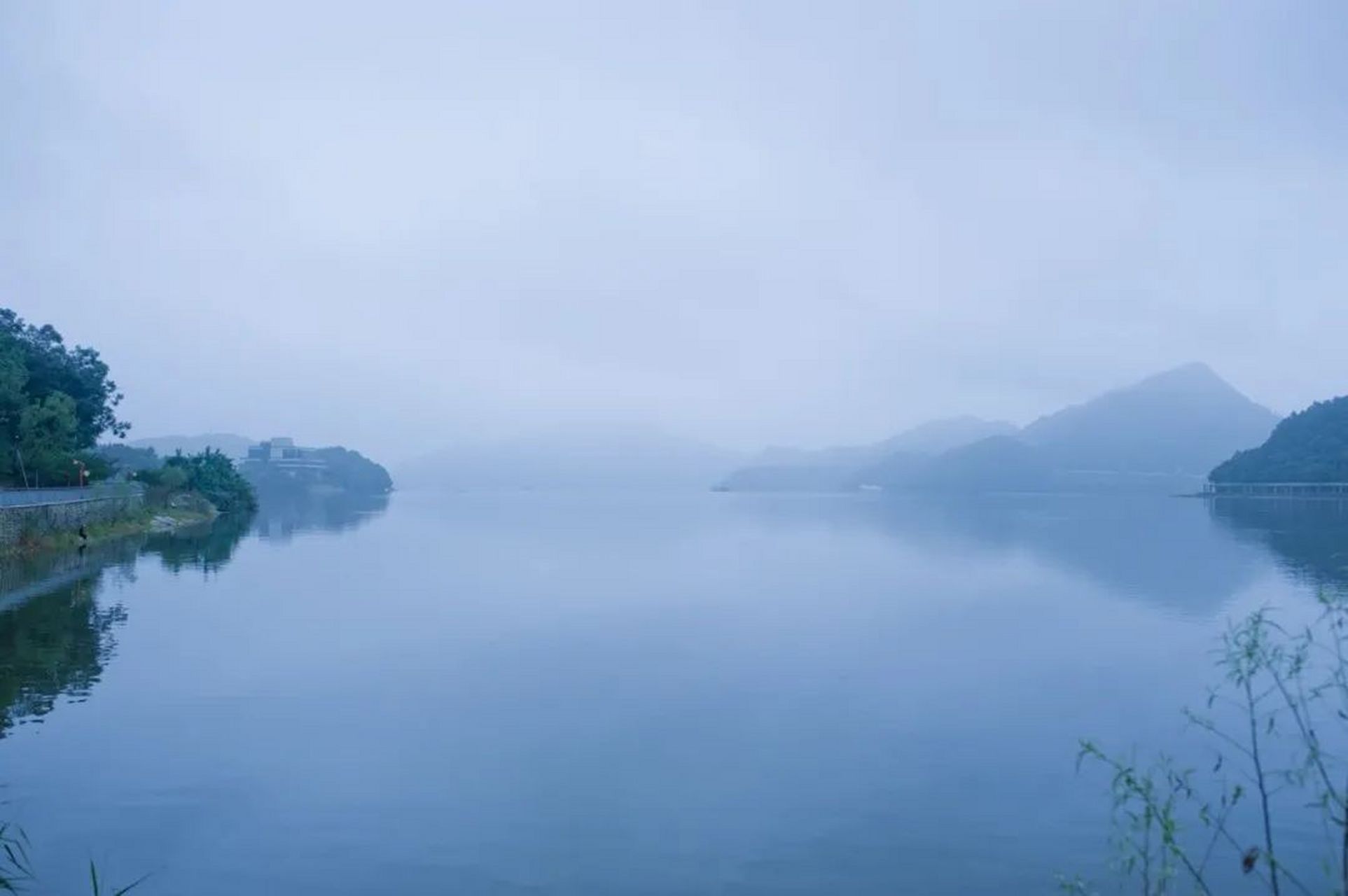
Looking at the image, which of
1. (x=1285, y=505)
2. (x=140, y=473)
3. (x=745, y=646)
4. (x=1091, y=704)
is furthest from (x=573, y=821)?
(x=1285, y=505)

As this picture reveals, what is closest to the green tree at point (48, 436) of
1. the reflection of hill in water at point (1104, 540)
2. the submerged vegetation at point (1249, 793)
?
the reflection of hill in water at point (1104, 540)

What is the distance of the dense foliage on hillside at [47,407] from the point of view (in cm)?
2872

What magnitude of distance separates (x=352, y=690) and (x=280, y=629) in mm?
4683

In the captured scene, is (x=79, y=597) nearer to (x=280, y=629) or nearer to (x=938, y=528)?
(x=280, y=629)

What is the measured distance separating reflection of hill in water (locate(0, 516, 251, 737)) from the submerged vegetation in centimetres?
946

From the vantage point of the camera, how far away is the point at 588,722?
9.98m

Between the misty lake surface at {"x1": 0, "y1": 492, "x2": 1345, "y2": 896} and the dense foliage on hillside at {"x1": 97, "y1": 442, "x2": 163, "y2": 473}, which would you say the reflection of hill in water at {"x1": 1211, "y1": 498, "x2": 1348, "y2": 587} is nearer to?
the misty lake surface at {"x1": 0, "y1": 492, "x2": 1345, "y2": 896}

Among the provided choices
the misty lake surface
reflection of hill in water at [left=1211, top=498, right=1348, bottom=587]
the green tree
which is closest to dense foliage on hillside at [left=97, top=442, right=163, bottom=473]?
the green tree

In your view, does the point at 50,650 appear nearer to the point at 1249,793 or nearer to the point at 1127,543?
the point at 1249,793

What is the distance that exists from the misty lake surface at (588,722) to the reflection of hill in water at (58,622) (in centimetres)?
8

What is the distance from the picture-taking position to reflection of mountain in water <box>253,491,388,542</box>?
42438 mm

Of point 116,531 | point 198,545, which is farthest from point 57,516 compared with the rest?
point 116,531

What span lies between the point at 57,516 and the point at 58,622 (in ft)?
46.6

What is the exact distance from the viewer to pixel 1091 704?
34.6 ft
